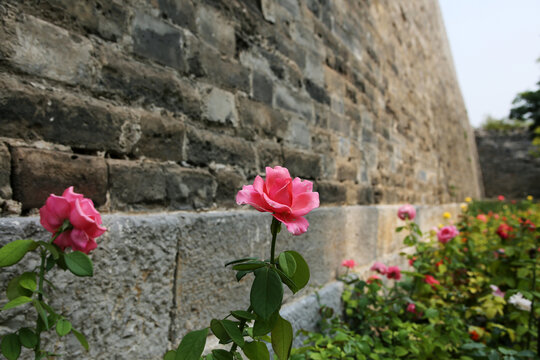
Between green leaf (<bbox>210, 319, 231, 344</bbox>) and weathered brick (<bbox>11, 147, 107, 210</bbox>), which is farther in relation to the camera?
weathered brick (<bbox>11, 147, 107, 210</bbox>)

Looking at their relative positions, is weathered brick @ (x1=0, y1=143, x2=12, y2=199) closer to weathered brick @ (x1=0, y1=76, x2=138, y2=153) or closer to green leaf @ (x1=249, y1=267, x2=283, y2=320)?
weathered brick @ (x1=0, y1=76, x2=138, y2=153)

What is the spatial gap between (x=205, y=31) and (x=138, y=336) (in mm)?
1226

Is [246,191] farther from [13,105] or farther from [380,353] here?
[380,353]

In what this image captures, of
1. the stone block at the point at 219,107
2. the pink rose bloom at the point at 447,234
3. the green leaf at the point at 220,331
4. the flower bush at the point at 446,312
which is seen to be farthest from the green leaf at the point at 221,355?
the pink rose bloom at the point at 447,234

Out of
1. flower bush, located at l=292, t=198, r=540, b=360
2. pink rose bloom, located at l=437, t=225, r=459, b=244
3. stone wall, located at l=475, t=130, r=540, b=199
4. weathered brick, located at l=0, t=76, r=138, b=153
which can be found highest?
stone wall, located at l=475, t=130, r=540, b=199

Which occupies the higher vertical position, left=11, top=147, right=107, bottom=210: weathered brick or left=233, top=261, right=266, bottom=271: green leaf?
left=11, top=147, right=107, bottom=210: weathered brick

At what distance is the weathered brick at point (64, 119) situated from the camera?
94 cm

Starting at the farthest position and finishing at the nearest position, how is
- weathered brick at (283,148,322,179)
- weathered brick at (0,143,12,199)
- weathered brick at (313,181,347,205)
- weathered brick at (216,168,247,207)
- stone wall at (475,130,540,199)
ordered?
stone wall at (475,130,540,199)
weathered brick at (313,181,347,205)
weathered brick at (283,148,322,179)
weathered brick at (216,168,247,207)
weathered brick at (0,143,12,199)

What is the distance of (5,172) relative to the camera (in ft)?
3.01

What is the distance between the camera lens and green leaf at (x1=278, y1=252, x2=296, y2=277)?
738mm

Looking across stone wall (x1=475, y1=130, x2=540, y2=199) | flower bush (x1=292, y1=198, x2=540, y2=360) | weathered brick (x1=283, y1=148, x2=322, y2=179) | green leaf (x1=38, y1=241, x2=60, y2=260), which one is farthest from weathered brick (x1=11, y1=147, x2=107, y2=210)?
stone wall (x1=475, y1=130, x2=540, y2=199)

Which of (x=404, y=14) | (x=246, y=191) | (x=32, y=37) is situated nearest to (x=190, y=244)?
(x=246, y=191)

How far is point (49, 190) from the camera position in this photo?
1.00 m

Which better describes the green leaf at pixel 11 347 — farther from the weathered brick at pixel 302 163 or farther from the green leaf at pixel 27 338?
the weathered brick at pixel 302 163
